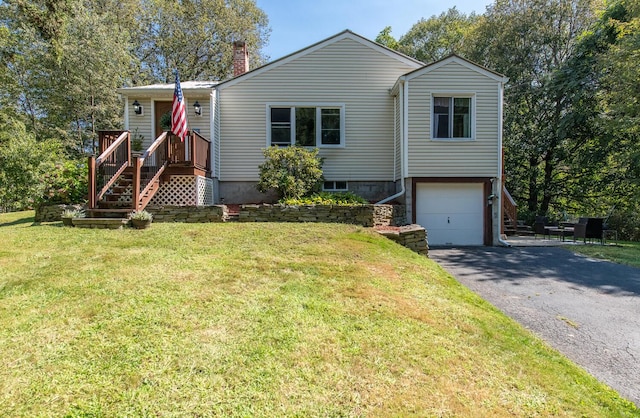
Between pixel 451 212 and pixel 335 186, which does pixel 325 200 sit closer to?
pixel 335 186

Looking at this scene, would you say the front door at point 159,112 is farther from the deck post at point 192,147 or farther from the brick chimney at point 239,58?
the brick chimney at point 239,58

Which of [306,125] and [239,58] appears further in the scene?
[239,58]

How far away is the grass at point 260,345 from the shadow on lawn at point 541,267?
95.2 inches

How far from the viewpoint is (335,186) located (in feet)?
37.8

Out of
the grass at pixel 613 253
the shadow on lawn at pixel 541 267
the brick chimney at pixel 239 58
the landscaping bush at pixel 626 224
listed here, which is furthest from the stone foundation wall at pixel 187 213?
the landscaping bush at pixel 626 224

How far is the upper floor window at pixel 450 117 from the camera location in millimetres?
10508

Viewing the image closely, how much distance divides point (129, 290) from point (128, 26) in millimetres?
23511

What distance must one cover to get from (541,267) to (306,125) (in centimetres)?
761

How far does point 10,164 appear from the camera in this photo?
1147cm

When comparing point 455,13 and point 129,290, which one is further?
point 455,13

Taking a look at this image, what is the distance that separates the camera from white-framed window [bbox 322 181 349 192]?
1148 centimetres

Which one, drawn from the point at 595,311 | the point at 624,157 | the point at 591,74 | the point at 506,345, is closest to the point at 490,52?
the point at 591,74

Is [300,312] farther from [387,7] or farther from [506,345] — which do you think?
[387,7]

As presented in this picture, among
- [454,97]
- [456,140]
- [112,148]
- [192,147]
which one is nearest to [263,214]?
[192,147]
